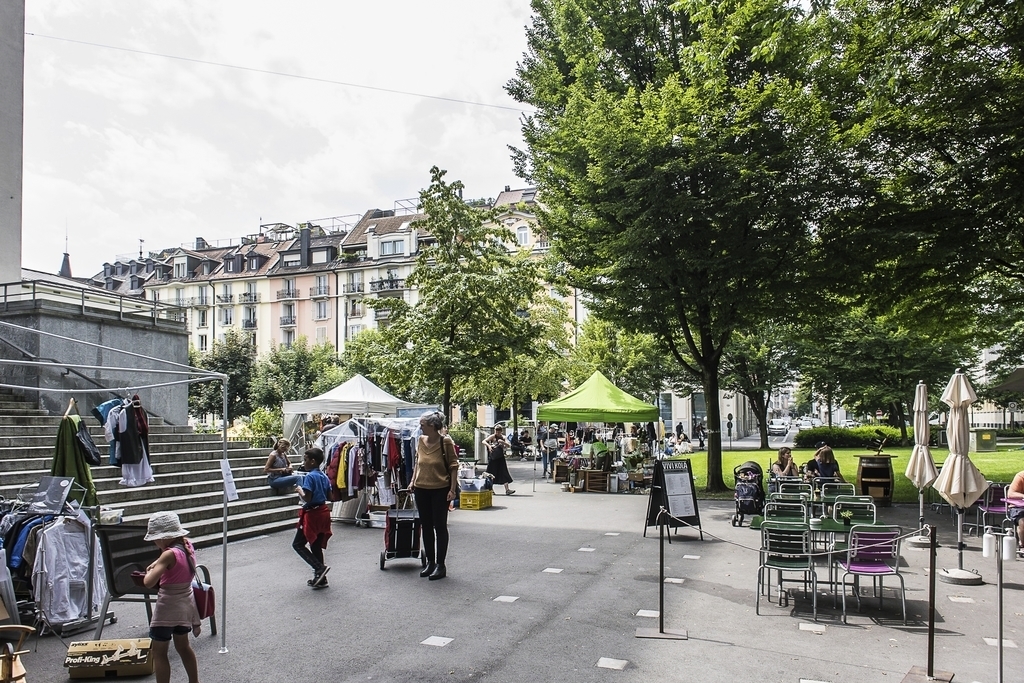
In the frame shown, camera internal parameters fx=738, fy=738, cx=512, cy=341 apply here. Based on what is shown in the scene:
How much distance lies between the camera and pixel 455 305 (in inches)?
1075

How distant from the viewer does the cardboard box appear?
230 inches

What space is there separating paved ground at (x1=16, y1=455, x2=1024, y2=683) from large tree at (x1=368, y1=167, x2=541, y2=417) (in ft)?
52.5

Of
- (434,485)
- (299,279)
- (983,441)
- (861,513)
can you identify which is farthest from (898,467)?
(299,279)

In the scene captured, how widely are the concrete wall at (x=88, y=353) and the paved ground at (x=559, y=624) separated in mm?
7529

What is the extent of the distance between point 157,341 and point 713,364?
48.3ft

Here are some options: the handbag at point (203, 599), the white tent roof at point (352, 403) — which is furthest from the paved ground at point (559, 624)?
the white tent roof at point (352, 403)

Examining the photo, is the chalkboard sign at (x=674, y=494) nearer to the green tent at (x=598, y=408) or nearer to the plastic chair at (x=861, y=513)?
the plastic chair at (x=861, y=513)

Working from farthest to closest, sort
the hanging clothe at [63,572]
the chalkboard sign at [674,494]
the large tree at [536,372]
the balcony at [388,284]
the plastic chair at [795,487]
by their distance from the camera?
the balcony at [388,284] → the large tree at [536,372] → the plastic chair at [795,487] → the chalkboard sign at [674,494] → the hanging clothe at [63,572]

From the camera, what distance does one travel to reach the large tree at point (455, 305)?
89.6ft

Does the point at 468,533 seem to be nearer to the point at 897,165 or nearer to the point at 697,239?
the point at 697,239

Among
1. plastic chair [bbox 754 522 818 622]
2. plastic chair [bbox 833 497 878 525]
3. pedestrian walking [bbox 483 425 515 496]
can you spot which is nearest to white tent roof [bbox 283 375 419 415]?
pedestrian walking [bbox 483 425 515 496]

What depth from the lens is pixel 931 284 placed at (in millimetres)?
16656

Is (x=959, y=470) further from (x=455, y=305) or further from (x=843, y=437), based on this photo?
(x=843, y=437)

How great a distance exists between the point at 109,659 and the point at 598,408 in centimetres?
1491
